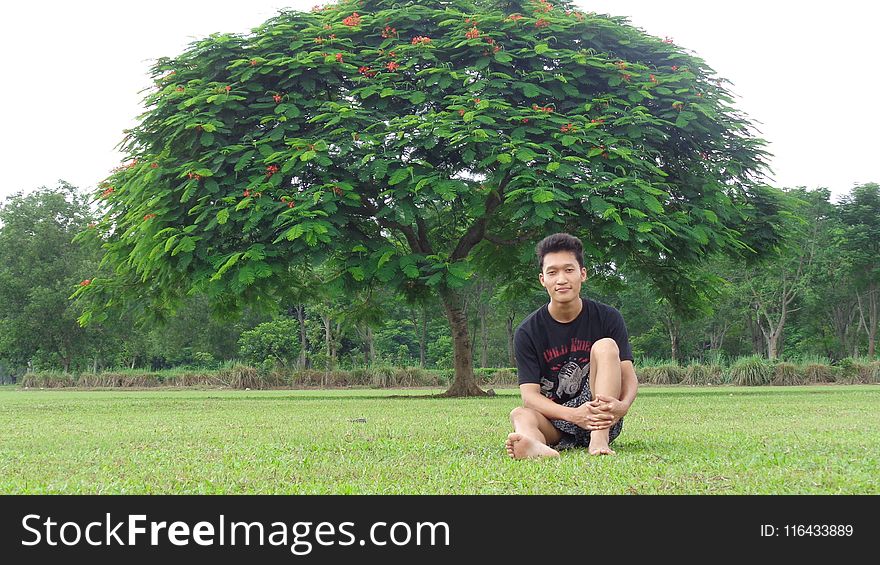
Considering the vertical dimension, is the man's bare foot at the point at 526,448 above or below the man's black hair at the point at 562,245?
below

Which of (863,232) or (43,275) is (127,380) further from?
(863,232)

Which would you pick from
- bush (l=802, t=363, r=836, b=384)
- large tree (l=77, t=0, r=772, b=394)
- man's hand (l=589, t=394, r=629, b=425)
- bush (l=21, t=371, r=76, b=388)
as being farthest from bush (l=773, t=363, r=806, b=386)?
bush (l=21, t=371, r=76, b=388)

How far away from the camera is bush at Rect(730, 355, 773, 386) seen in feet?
83.8

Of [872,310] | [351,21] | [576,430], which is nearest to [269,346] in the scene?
[351,21]

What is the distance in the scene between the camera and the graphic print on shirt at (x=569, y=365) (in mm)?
5391

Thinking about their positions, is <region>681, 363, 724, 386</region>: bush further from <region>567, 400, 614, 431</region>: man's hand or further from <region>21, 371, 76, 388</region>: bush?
<region>21, 371, 76, 388</region>: bush

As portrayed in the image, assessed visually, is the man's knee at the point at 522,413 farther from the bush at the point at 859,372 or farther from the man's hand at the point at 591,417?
the bush at the point at 859,372

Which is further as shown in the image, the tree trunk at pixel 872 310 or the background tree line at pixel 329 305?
the tree trunk at pixel 872 310

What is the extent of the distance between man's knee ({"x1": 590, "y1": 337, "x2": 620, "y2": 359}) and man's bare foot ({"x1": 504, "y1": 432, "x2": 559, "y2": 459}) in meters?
0.68

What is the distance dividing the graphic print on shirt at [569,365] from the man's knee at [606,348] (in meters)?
0.19

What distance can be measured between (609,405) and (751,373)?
2243 centimetres

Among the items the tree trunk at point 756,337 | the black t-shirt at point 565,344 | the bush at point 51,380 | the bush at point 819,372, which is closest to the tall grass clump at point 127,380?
the bush at point 51,380

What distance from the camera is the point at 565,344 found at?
5395 millimetres
